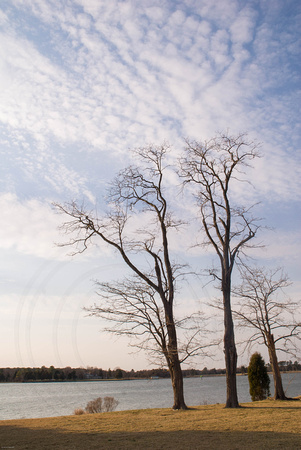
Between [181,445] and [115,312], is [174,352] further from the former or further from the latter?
[181,445]

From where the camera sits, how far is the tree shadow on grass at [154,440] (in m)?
7.68

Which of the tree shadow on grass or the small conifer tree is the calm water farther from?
the tree shadow on grass

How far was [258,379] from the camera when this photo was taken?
27156mm

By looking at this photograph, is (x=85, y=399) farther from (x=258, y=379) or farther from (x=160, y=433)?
(x=160, y=433)

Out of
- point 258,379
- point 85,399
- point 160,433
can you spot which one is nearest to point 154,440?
point 160,433

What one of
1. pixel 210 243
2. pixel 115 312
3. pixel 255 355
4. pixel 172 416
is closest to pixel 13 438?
pixel 172 416

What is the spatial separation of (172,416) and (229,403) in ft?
12.6

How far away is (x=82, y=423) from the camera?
12297mm

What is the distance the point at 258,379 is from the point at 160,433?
66.3 feet

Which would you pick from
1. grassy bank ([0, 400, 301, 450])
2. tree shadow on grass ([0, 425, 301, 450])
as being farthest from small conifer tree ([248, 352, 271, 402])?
tree shadow on grass ([0, 425, 301, 450])

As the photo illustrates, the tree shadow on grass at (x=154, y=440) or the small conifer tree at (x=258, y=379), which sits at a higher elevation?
the small conifer tree at (x=258, y=379)

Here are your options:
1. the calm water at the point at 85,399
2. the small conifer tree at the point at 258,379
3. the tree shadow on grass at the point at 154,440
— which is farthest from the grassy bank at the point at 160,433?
the small conifer tree at the point at 258,379

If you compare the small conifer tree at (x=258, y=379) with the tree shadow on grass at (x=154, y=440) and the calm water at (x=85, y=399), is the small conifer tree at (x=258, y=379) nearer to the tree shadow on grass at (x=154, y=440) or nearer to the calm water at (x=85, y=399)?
the calm water at (x=85, y=399)

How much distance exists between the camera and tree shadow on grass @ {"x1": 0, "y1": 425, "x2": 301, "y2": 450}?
25.2 ft
